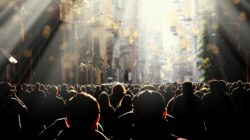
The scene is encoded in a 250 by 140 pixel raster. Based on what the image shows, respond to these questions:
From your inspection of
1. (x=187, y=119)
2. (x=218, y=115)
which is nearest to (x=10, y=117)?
(x=187, y=119)

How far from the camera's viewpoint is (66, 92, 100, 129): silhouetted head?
413 cm

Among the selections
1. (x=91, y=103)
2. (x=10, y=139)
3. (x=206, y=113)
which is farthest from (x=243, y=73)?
(x=91, y=103)

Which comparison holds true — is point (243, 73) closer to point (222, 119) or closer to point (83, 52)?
point (222, 119)

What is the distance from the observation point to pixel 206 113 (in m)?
8.67

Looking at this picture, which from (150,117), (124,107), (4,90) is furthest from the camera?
(4,90)

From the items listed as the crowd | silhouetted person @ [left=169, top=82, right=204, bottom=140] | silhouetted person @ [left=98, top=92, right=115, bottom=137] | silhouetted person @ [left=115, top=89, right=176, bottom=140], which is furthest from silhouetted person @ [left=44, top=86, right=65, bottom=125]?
silhouetted person @ [left=115, top=89, right=176, bottom=140]

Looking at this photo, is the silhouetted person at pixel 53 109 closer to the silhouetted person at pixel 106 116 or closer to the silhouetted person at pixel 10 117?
the silhouetted person at pixel 10 117

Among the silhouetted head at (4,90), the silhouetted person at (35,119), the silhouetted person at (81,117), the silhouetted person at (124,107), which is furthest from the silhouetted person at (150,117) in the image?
the silhouetted head at (4,90)

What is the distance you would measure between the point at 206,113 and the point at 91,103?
490 centimetres

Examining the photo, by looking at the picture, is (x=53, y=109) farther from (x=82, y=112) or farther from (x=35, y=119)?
(x=82, y=112)

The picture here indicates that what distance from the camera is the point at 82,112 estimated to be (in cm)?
412

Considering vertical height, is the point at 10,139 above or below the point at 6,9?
below

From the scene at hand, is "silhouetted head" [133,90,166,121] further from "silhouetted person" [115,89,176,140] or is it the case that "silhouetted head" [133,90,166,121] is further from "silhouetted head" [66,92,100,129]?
"silhouetted head" [66,92,100,129]

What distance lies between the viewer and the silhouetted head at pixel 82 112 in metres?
4.13
